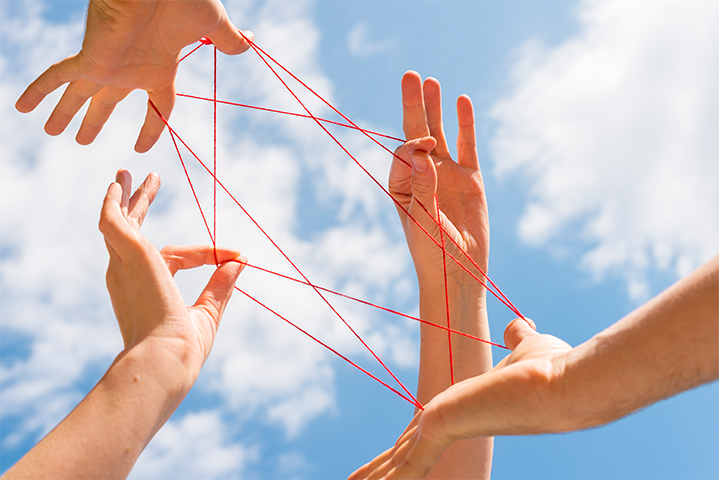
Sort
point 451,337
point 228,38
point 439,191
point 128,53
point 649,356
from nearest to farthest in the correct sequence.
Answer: point 649,356 → point 128,53 → point 228,38 → point 451,337 → point 439,191

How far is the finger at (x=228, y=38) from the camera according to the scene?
5.86ft

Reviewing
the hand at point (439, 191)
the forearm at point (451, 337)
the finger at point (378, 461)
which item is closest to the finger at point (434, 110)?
the hand at point (439, 191)

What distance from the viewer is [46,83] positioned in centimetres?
174

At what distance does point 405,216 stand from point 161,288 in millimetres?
1216

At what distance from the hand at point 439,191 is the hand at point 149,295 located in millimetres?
927

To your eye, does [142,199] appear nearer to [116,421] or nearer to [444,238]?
[116,421]

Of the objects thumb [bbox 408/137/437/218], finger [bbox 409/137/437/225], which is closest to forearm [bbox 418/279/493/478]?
finger [bbox 409/137/437/225]

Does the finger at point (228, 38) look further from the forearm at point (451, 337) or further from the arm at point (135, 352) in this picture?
the forearm at point (451, 337)

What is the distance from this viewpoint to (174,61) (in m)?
1.85

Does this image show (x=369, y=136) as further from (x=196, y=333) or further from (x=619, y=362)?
(x=619, y=362)

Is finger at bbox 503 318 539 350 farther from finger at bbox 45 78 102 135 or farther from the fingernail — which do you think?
finger at bbox 45 78 102 135

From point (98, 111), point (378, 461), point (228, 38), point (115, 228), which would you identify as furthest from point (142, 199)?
point (378, 461)

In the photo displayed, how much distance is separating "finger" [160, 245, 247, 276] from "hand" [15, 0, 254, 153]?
2.07 ft

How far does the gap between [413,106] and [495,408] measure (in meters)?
1.57
